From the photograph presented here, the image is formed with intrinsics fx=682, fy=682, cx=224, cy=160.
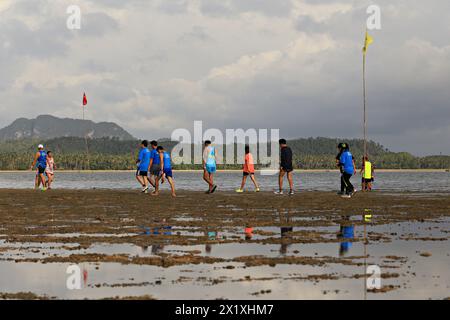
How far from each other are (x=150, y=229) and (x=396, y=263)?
704cm

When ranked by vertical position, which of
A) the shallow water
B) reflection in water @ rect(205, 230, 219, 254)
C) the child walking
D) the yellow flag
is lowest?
reflection in water @ rect(205, 230, 219, 254)

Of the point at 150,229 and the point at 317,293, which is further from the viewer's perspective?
the point at 150,229

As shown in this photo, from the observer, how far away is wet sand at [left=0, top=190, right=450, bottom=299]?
11.1 m

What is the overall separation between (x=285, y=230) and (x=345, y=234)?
5.30 feet

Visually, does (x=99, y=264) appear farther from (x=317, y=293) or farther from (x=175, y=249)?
(x=317, y=293)

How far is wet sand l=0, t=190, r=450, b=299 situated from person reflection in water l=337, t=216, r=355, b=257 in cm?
8

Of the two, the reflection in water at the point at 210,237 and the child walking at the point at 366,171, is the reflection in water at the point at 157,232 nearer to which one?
the reflection in water at the point at 210,237

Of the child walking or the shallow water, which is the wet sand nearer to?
the child walking

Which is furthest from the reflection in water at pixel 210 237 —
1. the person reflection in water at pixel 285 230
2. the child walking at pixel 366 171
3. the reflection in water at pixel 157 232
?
the child walking at pixel 366 171

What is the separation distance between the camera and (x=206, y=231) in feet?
52.4

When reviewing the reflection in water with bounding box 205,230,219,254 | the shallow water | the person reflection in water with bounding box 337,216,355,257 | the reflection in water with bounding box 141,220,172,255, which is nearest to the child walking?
the shallow water
